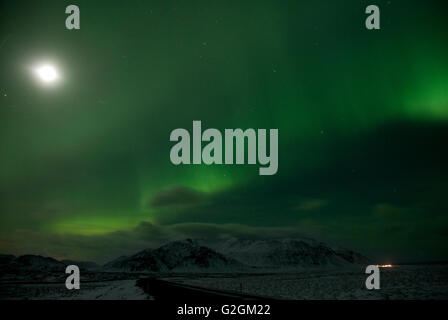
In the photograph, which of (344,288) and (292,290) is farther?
(344,288)

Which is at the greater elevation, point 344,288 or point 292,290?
point 292,290

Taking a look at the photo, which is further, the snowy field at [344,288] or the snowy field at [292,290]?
the snowy field at [344,288]

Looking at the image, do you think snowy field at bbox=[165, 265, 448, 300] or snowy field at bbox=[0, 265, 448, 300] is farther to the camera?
snowy field at bbox=[165, 265, 448, 300]

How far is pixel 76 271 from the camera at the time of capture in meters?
27.5
